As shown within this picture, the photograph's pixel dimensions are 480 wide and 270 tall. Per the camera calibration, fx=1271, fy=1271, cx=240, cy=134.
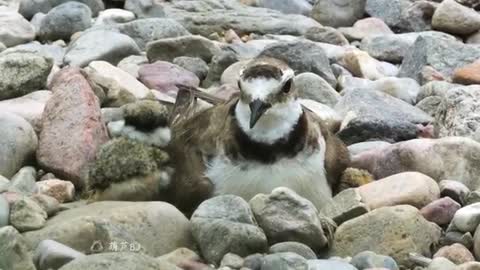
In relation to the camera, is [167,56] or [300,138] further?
[167,56]

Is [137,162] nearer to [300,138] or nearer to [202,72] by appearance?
[300,138]

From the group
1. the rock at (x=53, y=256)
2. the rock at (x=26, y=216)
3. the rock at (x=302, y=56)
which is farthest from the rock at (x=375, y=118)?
the rock at (x=53, y=256)

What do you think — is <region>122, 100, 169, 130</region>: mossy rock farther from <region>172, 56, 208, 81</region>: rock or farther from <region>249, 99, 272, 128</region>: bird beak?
<region>172, 56, 208, 81</region>: rock

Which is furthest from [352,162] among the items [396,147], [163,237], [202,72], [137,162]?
[202,72]

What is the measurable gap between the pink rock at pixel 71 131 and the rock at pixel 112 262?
2140 millimetres

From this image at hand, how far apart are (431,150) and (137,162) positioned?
1416mm

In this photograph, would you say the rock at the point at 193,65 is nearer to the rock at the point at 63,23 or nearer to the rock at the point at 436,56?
the rock at the point at 63,23

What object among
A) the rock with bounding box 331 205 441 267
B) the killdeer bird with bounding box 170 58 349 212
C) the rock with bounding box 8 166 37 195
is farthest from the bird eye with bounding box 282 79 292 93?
the rock with bounding box 8 166 37 195

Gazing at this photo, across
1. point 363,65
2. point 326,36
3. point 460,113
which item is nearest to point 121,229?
point 460,113

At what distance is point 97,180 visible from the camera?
5750 mm

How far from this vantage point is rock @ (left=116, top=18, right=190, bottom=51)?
9102 millimetres

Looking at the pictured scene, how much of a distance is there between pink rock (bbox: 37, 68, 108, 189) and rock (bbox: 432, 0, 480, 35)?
3891 millimetres

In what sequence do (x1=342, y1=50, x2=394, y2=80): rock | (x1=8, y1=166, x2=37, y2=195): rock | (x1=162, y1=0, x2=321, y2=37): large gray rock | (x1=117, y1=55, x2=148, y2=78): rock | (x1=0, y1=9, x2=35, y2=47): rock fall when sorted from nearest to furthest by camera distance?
(x1=8, y1=166, x2=37, y2=195): rock → (x1=117, y1=55, x2=148, y2=78): rock → (x1=342, y1=50, x2=394, y2=80): rock → (x1=0, y1=9, x2=35, y2=47): rock → (x1=162, y1=0, x2=321, y2=37): large gray rock

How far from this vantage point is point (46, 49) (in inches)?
342
